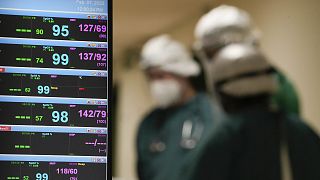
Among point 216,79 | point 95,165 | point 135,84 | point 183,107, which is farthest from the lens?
point 135,84

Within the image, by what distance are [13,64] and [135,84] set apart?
353cm

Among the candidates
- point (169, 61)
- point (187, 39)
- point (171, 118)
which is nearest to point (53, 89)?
point (171, 118)

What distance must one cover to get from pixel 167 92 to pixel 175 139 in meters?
0.37

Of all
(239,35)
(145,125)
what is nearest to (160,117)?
(145,125)

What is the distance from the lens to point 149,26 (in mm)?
3932

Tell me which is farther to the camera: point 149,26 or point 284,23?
point 149,26

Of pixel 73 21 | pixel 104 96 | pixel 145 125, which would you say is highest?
pixel 73 21

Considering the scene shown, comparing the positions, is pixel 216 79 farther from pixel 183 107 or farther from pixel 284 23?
pixel 284 23

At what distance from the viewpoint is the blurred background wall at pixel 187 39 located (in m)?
2.61

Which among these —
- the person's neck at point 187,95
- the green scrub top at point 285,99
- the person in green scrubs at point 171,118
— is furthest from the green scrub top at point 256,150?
the person's neck at point 187,95

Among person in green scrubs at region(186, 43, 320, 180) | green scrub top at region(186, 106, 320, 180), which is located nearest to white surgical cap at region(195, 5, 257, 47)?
person in green scrubs at region(186, 43, 320, 180)

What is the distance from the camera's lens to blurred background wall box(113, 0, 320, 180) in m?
2.61

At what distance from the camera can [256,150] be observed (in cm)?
172

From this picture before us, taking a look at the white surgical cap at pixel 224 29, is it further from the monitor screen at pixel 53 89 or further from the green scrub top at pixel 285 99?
the monitor screen at pixel 53 89
